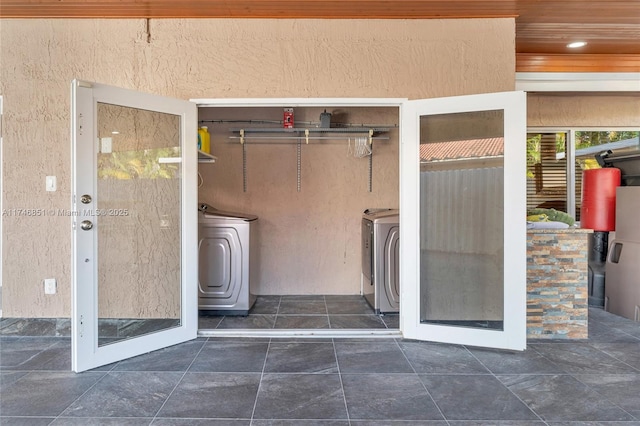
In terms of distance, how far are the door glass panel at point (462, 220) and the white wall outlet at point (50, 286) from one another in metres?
3.05

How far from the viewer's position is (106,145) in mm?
2564

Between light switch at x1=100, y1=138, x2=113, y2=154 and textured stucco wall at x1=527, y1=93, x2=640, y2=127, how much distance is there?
4.62m

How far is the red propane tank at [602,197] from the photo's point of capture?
12.7 feet

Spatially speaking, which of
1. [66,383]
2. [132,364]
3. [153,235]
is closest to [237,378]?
[132,364]

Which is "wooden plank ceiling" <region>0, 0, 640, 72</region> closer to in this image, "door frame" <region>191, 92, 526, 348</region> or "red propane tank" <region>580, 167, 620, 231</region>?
"door frame" <region>191, 92, 526, 348</region>

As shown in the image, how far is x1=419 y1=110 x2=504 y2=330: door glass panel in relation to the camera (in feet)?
8.87

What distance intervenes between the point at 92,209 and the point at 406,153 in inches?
91.9

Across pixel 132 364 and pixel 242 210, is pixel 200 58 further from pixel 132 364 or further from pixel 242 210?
pixel 132 364

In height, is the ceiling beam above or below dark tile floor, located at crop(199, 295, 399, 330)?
above

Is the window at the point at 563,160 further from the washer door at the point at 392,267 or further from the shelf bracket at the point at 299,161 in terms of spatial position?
the shelf bracket at the point at 299,161

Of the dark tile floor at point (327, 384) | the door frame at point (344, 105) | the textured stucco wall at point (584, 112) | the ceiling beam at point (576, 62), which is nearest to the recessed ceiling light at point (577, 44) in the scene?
the ceiling beam at point (576, 62)

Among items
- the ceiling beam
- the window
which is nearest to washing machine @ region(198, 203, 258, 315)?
the ceiling beam

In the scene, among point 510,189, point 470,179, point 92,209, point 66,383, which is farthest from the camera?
point 470,179

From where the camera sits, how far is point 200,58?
294cm
